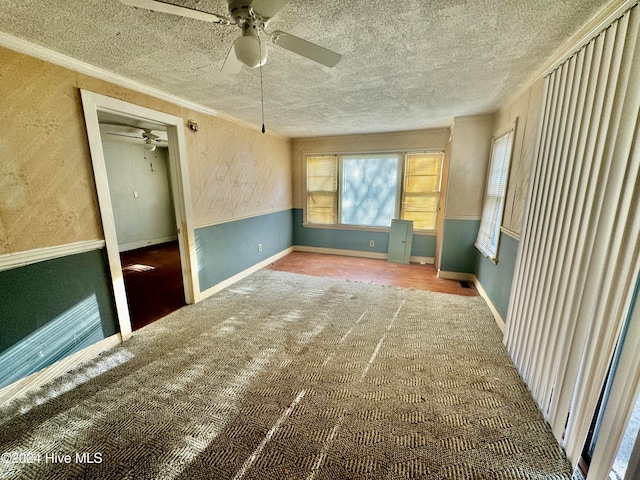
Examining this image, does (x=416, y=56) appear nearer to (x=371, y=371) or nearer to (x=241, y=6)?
(x=241, y=6)

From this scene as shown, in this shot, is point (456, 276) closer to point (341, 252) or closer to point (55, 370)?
point (341, 252)

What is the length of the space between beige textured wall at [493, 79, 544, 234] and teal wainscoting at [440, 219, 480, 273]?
990 millimetres

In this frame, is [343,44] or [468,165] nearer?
[343,44]

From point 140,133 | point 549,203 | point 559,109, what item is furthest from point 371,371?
point 140,133

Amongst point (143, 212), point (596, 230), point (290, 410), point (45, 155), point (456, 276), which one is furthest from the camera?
point (143, 212)

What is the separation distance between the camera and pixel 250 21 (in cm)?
121

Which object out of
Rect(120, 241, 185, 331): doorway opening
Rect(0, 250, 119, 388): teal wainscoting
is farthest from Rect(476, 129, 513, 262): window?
Rect(0, 250, 119, 388): teal wainscoting

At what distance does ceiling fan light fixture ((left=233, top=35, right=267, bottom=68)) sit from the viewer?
1.18 m

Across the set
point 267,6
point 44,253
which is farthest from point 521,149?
point 44,253

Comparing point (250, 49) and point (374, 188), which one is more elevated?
point (250, 49)

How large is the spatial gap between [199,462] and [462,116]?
4237mm

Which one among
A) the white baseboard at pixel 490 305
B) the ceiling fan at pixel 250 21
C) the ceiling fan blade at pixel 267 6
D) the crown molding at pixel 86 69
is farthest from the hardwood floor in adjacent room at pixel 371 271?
the ceiling fan blade at pixel 267 6

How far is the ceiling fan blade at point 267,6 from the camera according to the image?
3.48ft

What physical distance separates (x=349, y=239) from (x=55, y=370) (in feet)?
13.8
